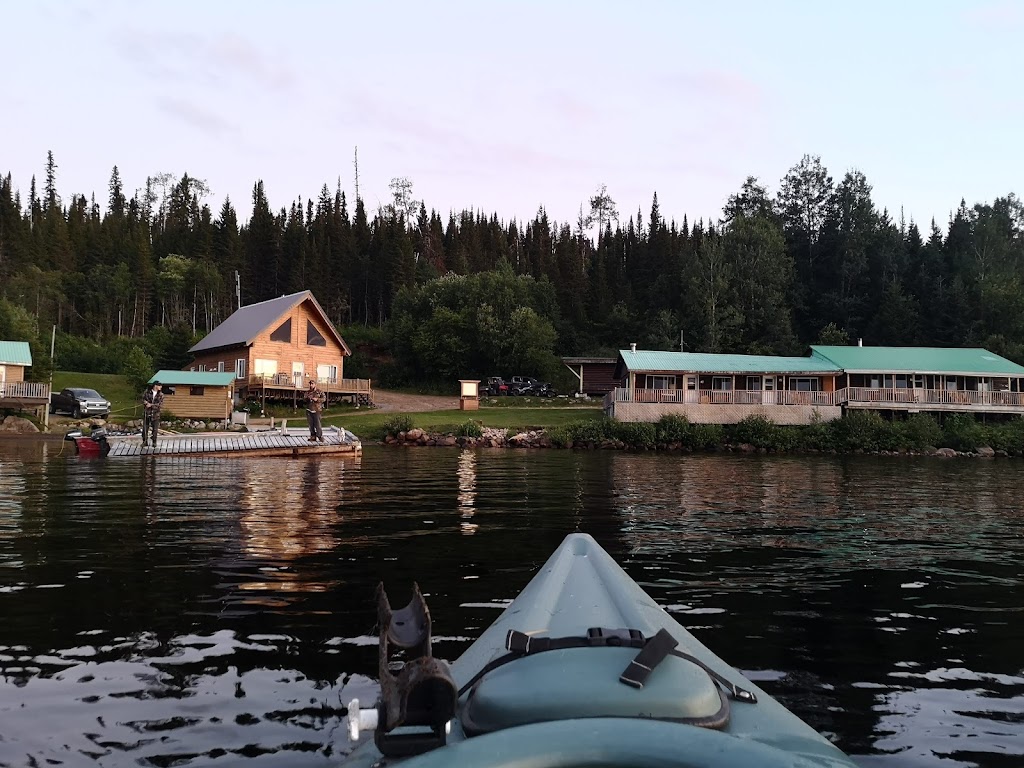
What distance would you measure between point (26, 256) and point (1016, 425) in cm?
8854

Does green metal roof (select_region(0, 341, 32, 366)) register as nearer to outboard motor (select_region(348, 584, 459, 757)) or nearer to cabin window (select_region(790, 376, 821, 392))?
cabin window (select_region(790, 376, 821, 392))

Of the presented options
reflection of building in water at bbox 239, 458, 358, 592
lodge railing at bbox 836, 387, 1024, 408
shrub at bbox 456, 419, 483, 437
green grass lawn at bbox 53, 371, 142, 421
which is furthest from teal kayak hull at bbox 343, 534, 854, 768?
green grass lawn at bbox 53, 371, 142, 421

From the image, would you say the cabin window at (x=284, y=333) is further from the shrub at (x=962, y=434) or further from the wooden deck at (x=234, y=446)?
the shrub at (x=962, y=434)

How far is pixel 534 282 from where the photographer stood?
231ft

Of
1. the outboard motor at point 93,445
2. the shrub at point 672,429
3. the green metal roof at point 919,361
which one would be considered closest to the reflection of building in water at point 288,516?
the outboard motor at point 93,445

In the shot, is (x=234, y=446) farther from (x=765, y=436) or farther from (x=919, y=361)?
(x=919, y=361)

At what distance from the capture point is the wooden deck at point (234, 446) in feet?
76.3

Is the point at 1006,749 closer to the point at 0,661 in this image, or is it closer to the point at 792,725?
the point at 792,725

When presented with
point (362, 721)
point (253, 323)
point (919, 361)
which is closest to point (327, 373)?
point (253, 323)

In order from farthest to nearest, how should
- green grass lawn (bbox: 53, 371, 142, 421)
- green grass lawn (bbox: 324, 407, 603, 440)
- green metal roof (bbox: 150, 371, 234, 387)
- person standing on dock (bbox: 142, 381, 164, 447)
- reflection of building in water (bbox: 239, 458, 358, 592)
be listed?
1. green grass lawn (bbox: 53, 371, 142, 421)
2. green metal roof (bbox: 150, 371, 234, 387)
3. green grass lawn (bbox: 324, 407, 603, 440)
4. person standing on dock (bbox: 142, 381, 164, 447)
5. reflection of building in water (bbox: 239, 458, 358, 592)

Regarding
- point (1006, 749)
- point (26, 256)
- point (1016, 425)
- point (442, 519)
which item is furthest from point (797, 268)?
point (26, 256)

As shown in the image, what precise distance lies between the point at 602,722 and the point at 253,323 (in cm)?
4851

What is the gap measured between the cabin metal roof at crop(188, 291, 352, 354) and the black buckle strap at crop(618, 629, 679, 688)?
4454 centimetres

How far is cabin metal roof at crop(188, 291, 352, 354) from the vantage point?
4581cm
